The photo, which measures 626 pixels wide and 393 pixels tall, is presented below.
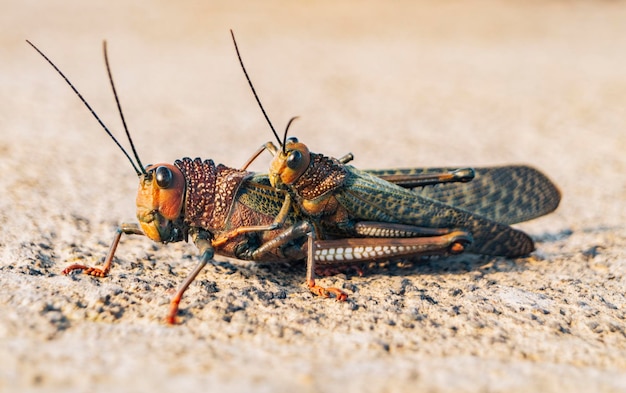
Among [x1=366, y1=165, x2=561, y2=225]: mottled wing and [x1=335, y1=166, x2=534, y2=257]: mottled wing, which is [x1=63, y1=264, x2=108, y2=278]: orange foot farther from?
[x1=366, y1=165, x2=561, y2=225]: mottled wing

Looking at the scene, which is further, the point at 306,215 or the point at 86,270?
the point at 306,215

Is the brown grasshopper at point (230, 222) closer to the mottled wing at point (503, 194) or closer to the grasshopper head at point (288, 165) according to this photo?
the grasshopper head at point (288, 165)

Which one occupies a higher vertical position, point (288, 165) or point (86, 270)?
point (288, 165)

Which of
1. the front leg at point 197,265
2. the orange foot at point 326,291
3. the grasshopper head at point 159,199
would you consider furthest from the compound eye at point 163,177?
the orange foot at point 326,291

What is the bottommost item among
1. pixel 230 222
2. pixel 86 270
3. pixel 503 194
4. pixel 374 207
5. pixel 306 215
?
pixel 86 270

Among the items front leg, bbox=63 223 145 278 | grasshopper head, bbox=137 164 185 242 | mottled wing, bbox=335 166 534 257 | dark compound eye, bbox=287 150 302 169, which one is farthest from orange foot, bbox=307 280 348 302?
front leg, bbox=63 223 145 278

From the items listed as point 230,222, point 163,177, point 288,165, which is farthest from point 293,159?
point 163,177

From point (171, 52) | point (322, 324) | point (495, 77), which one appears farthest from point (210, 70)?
point (322, 324)

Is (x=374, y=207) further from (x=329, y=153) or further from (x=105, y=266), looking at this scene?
(x=329, y=153)
